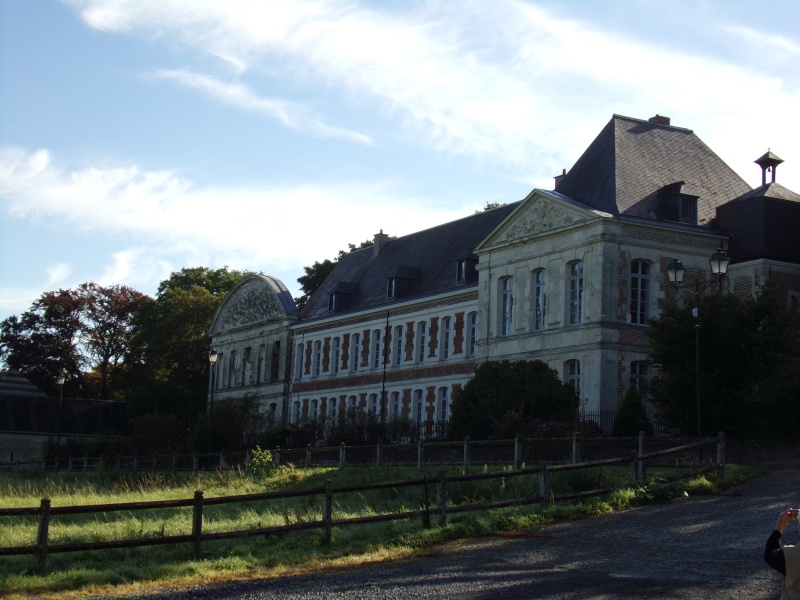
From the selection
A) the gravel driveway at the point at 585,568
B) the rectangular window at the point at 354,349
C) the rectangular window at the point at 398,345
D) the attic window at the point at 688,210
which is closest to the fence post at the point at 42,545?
the gravel driveway at the point at 585,568

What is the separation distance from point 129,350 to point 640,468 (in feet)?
216

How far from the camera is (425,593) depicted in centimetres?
1278

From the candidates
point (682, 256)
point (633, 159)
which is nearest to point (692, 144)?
point (633, 159)

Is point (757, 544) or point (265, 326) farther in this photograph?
point (265, 326)

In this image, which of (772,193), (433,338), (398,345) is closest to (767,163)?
(772,193)

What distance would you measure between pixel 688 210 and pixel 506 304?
777cm

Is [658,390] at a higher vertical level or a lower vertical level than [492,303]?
lower

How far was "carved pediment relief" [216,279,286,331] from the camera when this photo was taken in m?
67.0

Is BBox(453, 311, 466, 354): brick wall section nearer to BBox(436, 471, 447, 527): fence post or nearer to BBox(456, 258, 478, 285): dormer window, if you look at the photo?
BBox(456, 258, 478, 285): dormer window

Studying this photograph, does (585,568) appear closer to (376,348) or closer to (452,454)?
(452,454)

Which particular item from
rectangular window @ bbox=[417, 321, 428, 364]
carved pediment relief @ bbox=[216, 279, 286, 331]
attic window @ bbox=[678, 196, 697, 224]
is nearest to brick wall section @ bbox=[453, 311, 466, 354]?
rectangular window @ bbox=[417, 321, 428, 364]

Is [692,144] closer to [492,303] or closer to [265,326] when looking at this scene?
[492,303]

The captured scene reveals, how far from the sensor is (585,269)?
1564 inches

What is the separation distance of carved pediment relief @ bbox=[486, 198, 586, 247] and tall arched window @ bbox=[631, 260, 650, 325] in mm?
2563
